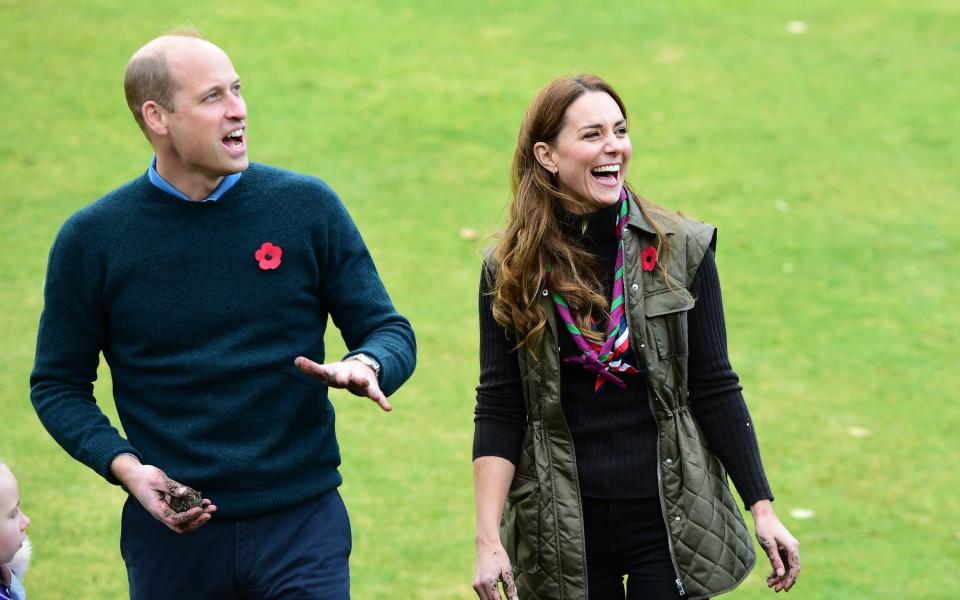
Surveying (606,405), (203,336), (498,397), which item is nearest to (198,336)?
(203,336)

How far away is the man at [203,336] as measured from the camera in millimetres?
3760

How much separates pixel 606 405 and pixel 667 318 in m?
0.29

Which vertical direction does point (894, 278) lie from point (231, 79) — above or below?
below

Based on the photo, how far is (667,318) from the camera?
3.96m

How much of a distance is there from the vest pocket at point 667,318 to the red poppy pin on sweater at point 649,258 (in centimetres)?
7

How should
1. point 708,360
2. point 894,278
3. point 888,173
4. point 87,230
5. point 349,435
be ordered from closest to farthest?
point 87,230 → point 708,360 → point 349,435 → point 894,278 → point 888,173

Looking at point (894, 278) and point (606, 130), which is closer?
point (606, 130)

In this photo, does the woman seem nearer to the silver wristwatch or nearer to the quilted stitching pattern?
the quilted stitching pattern

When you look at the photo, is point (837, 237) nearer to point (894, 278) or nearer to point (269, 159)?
point (894, 278)

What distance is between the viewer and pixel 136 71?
3.83m

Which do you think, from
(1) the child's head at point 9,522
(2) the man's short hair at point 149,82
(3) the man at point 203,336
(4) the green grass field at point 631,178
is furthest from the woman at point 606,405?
(1) the child's head at point 9,522

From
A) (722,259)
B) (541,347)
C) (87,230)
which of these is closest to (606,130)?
(541,347)

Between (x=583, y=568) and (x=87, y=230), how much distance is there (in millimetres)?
1559

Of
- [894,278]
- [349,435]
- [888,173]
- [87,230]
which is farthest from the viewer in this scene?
[888,173]
